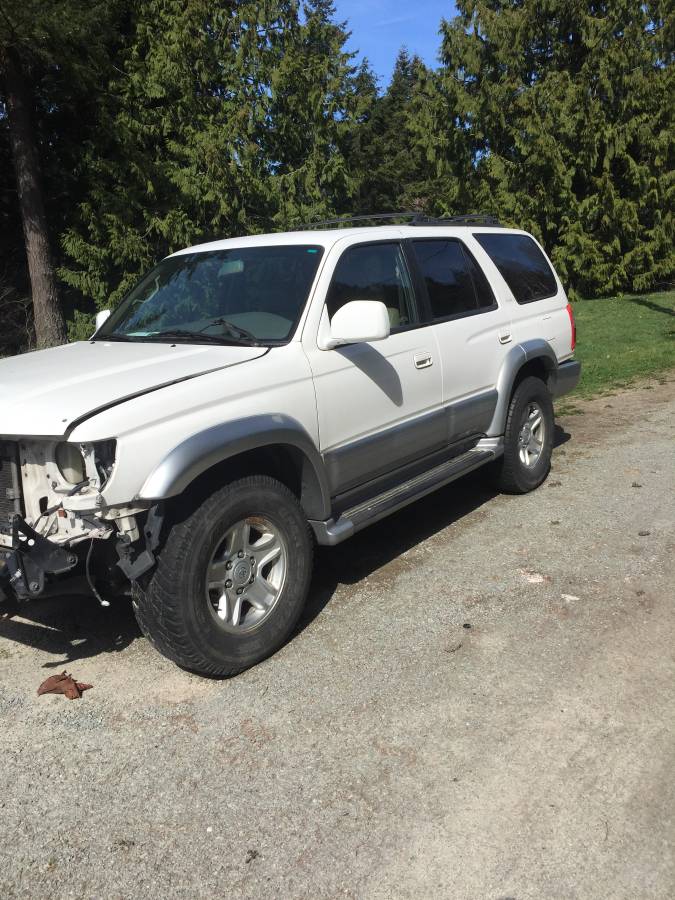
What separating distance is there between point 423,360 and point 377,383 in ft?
1.65

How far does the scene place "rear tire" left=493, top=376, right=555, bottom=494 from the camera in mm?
5953

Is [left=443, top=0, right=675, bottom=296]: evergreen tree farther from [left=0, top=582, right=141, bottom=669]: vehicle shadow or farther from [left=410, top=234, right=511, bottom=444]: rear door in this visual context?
[left=0, top=582, right=141, bottom=669]: vehicle shadow

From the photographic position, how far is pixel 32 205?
47.2 feet

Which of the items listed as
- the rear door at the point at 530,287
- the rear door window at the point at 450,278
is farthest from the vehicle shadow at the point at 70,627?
the rear door at the point at 530,287

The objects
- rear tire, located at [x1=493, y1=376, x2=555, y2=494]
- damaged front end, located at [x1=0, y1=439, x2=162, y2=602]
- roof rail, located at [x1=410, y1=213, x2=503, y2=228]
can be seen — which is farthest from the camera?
rear tire, located at [x1=493, y1=376, x2=555, y2=494]

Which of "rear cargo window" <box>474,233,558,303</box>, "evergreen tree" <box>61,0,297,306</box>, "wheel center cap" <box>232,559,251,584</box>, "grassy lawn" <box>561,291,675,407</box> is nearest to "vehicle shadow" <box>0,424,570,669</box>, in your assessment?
"wheel center cap" <box>232,559,251,584</box>

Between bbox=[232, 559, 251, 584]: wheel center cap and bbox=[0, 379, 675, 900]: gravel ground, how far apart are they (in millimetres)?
448

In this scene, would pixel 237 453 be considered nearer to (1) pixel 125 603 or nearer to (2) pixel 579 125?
(1) pixel 125 603

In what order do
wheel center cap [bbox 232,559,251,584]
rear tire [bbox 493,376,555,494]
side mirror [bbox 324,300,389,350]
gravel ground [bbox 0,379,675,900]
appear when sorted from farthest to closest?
rear tire [bbox 493,376,555,494] → side mirror [bbox 324,300,389,350] → wheel center cap [bbox 232,559,251,584] → gravel ground [bbox 0,379,675,900]

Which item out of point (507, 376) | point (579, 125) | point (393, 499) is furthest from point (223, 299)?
point (579, 125)

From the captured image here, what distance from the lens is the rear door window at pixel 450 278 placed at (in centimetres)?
519

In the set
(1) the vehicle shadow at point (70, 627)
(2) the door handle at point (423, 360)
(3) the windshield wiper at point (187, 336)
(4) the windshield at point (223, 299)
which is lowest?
(1) the vehicle shadow at point (70, 627)

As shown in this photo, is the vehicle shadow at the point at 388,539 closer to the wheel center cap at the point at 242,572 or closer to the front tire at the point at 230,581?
the front tire at the point at 230,581

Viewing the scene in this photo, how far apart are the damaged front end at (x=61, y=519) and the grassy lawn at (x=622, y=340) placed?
702 centimetres
